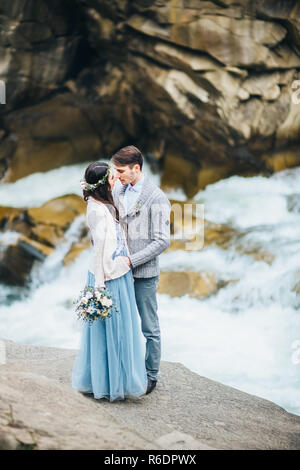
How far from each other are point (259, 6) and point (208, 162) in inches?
108

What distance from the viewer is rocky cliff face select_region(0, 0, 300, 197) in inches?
325

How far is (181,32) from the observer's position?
828cm

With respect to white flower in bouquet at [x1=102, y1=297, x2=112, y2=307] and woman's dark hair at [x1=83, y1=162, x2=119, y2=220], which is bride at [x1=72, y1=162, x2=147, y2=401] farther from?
white flower in bouquet at [x1=102, y1=297, x2=112, y2=307]

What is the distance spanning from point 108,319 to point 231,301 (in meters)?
3.46

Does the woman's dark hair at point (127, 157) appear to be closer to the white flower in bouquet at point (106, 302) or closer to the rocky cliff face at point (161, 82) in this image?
the white flower in bouquet at point (106, 302)

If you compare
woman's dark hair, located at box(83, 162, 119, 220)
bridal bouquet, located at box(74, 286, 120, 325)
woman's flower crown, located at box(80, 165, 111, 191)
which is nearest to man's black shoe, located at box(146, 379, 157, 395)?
bridal bouquet, located at box(74, 286, 120, 325)

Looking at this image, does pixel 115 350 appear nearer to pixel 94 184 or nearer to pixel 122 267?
pixel 122 267

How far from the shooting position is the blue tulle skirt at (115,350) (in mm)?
3471

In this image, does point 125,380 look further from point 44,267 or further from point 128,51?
point 128,51

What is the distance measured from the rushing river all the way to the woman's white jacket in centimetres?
208

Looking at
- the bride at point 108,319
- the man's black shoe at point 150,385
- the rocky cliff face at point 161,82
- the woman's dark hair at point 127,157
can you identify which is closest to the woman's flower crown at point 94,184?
the bride at point 108,319

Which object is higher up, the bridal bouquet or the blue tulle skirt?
the bridal bouquet
